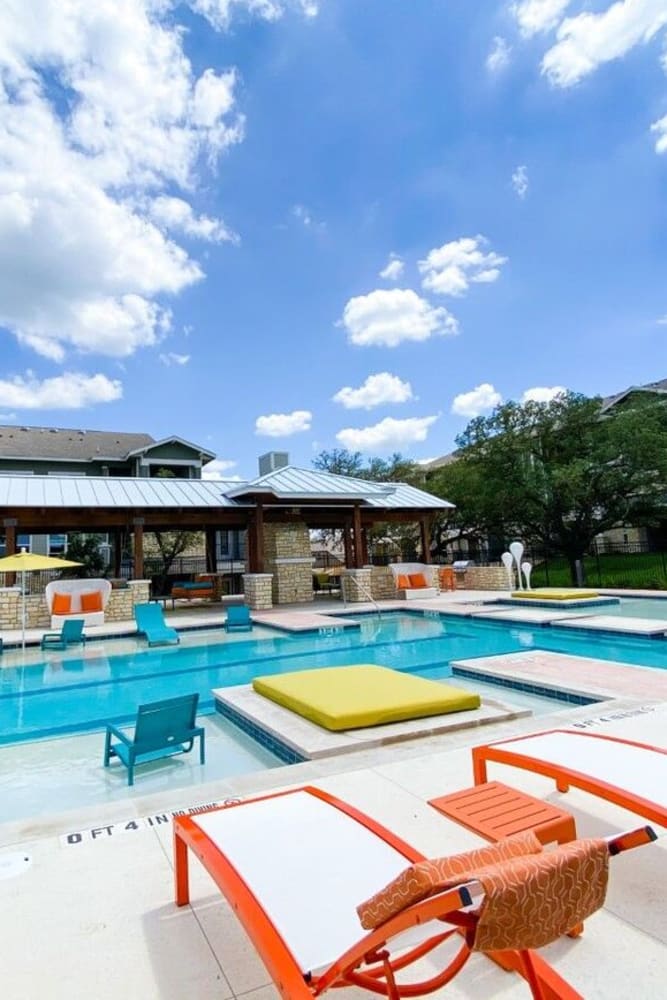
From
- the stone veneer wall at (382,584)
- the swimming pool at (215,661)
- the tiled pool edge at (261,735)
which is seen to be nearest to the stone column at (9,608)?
the swimming pool at (215,661)

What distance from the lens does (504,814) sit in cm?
265

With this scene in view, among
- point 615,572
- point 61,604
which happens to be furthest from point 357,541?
point 615,572

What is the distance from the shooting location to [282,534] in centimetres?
1888

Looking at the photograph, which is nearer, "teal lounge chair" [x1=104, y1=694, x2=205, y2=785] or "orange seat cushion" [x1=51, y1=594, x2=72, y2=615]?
"teal lounge chair" [x1=104, y1=694, x2=205, y2=785]

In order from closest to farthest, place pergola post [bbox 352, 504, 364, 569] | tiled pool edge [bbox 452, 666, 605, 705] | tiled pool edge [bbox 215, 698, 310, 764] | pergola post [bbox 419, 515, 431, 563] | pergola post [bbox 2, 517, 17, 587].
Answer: tiled pool edge [bbox 215, 698, 310, 764], tiled pool edge [bbox 452, 666, 605, 705], pergola post [bbox 2, 517, 17, 587], pergola post [bbox 352, 504, 364, 569], pergola post [bbox 419, 515, 431, 563]

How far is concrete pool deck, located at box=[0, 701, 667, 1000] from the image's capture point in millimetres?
2033

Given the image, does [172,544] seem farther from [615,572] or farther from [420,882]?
[420,882]

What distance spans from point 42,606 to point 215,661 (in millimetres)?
7021

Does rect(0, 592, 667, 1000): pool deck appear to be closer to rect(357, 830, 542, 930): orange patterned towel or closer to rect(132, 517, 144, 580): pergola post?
rect(357, 830, 542, 930): orange patterned towel

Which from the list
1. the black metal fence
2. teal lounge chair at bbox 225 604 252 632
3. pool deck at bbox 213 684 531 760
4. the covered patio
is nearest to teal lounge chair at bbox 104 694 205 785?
pool deck at bbox 213 684 531 760

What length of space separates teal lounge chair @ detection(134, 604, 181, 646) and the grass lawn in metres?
15.2

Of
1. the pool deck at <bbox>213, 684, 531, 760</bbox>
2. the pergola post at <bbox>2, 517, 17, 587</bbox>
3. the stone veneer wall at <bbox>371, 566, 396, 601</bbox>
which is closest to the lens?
the pool deck at <bbox>213, 684, 531, 760</bbox>

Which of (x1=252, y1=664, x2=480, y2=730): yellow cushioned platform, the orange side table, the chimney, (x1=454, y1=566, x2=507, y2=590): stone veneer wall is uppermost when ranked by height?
the chimney

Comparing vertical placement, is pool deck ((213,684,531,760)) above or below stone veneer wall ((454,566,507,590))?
below
